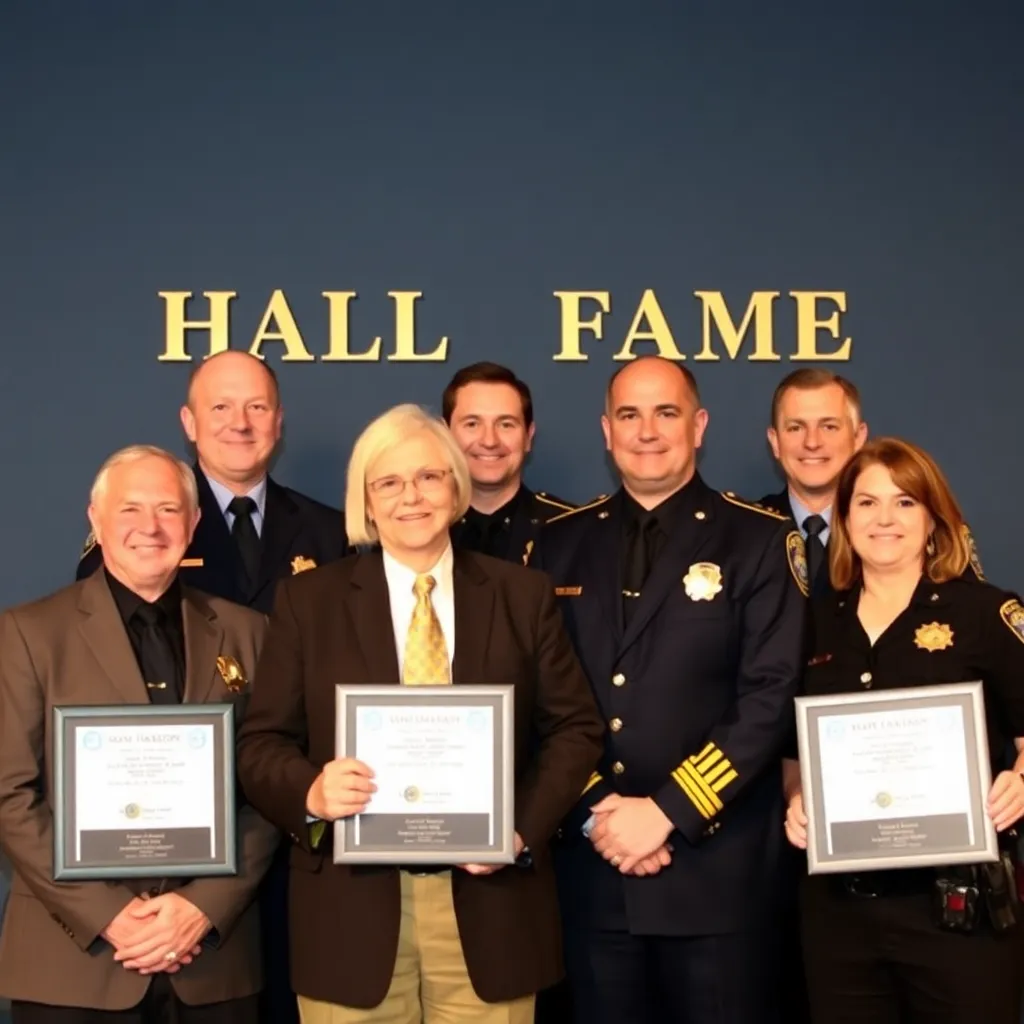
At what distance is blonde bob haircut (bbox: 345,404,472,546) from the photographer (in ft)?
8.97

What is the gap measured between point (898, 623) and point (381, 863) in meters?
1.14

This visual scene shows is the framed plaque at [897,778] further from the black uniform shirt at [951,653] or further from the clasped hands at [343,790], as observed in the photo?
the clasped hands at [343,790]

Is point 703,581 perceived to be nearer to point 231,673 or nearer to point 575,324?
point 231,673

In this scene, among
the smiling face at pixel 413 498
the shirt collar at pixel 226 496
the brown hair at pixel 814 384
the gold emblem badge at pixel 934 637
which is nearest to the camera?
the smiling face at pixel 413 498

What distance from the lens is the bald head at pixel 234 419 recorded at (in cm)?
353

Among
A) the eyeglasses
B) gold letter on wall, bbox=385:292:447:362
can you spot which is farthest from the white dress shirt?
gold letter on wall, bbox=385:292:447:362

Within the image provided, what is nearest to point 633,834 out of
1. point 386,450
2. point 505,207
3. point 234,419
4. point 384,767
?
point 384,767

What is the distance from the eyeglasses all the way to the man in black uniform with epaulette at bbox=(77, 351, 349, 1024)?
2.73 ft

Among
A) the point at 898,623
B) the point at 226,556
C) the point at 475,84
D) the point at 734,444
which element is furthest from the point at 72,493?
the point at 898,623

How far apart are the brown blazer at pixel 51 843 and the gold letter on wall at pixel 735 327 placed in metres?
2.40

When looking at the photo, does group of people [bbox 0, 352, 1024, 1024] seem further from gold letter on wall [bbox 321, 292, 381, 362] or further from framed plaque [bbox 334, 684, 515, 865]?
gold letter on wall [bbox 321, 292, 381, 362]

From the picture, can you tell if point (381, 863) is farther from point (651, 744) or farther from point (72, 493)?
point (72, 493)

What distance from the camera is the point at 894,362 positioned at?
4.70 meters

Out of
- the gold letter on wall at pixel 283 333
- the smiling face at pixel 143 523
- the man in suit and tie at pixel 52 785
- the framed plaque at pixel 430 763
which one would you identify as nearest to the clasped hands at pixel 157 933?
the man in suit and tie at pixel 52 785
